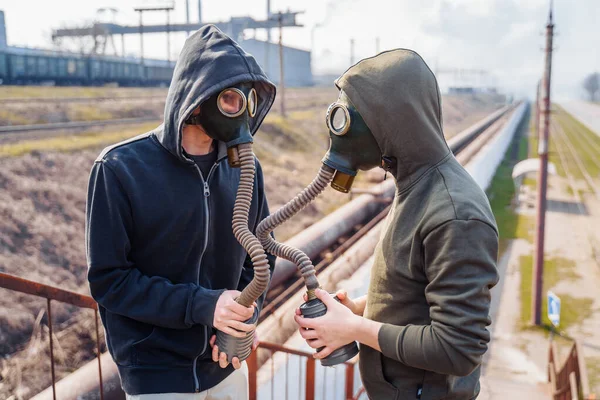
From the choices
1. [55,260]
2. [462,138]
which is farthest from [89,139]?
[462,138]

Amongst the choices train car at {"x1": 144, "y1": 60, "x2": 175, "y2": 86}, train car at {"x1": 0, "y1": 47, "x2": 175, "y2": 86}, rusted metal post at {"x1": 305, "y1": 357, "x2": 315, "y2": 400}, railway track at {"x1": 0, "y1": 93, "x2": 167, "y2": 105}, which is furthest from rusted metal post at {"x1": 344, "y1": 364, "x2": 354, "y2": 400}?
train car at {"x1": 144, "y1": 60, "x2": 175, "y2": 86}

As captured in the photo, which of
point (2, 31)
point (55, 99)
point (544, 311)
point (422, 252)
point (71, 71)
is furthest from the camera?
point (2, 31)

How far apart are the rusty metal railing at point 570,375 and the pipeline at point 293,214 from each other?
4.81 metres

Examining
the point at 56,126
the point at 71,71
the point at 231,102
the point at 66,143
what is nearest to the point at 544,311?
the point at 66,143

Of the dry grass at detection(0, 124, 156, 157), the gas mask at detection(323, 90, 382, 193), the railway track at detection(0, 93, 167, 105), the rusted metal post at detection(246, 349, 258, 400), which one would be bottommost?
the rusted metal post at detection(246, 349, 258, 400)

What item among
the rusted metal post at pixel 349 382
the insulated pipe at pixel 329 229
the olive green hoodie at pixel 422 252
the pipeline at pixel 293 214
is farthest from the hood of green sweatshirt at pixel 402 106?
the insulated pipe at pixel 329 229

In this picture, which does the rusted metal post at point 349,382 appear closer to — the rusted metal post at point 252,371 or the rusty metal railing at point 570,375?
the rusted metal post at point 252,371

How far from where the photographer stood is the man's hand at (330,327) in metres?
1.84

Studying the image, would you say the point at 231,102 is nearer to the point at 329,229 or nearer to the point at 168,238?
the point at 168,238

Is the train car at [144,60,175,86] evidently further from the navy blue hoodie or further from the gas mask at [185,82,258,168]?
the gas mask at [185,82,258,168]

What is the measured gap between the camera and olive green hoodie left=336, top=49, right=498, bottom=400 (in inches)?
63.8

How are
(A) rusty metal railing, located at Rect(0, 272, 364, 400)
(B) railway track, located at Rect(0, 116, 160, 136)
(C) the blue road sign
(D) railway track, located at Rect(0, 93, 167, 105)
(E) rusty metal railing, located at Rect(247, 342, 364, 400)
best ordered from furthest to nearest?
(D) railway track, located at Rect(0, 93, 167, 105) < (B) railway track, located at Rect(0, 116, 160, 136) < (C) the blue road sign < (E) rusty metal railing, located at Rect(247, 342, 364, 400) < (A) rusty metal railing, located at Rect(0, 272, 364, 400)

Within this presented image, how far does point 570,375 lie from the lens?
6.48 meters

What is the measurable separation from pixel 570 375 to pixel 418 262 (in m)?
5.80
